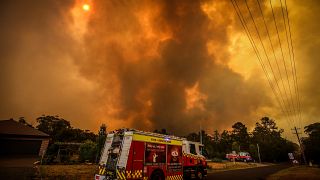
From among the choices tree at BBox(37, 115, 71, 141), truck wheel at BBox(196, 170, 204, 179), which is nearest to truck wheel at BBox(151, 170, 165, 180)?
truck wheel at BBox(196, 170, 204, 179)

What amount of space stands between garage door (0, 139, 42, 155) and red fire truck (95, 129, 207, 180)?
2953 centimetres

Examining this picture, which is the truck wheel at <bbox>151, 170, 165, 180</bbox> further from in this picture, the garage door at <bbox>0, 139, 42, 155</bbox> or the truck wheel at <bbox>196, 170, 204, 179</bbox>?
the garage door at <bbox>0, 139, 42, 155</bbox>

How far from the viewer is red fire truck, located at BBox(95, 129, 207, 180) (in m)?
11.7

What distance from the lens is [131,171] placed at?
11484mm

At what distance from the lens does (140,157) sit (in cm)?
1215

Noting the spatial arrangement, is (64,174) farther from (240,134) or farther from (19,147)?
(240,134)

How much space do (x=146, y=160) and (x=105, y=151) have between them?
283 cm

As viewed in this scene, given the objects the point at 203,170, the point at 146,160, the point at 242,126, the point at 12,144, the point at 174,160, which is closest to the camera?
the point at 146,160

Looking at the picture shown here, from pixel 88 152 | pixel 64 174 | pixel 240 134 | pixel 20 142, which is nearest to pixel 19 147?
pixel 20 142

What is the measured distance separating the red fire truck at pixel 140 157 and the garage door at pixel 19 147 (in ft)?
96.9

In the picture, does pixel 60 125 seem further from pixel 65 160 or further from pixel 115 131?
pixel 115 131

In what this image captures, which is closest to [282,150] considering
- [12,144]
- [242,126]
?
[242,126]

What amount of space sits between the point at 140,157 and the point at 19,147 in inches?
1275

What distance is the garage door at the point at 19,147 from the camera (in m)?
33.0
